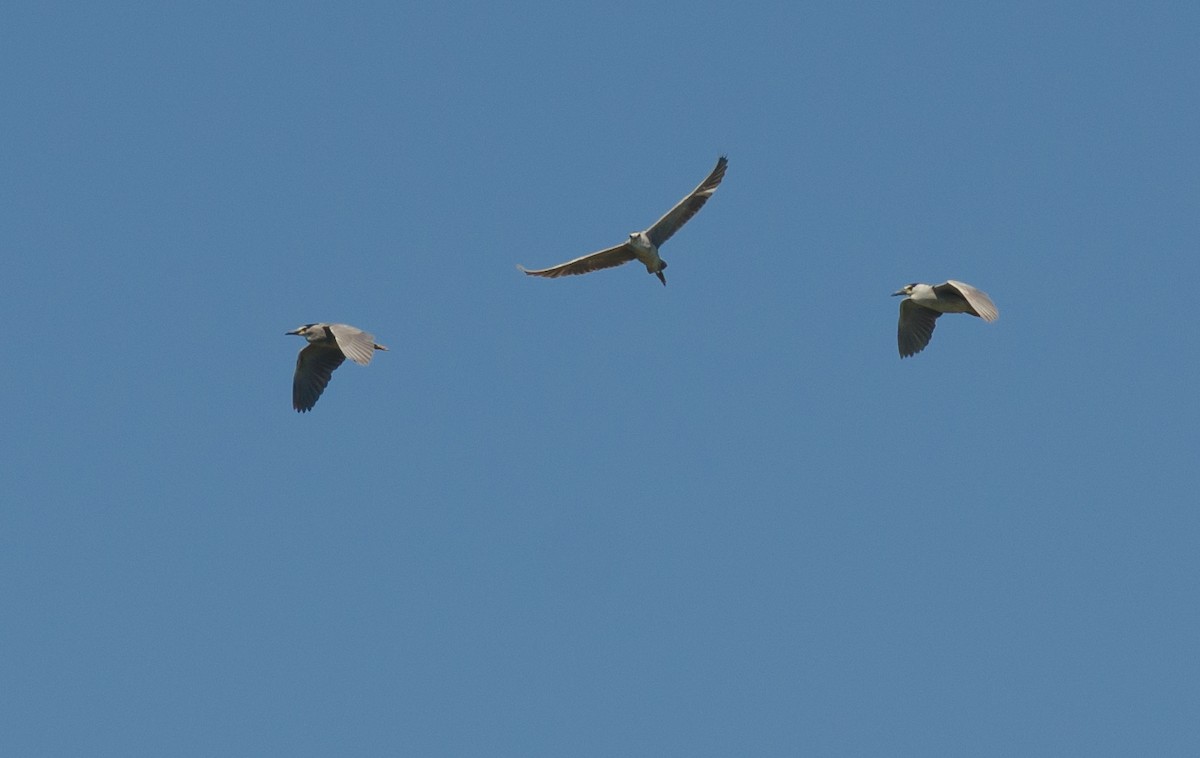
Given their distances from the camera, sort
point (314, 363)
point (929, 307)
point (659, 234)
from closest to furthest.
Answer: point (929, 307) < point (659, 234) < point (314, 363)

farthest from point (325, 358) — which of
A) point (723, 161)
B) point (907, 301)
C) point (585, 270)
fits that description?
point (907, 301)

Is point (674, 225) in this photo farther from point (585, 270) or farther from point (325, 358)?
point (325, 358)

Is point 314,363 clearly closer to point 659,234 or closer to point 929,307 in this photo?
point 659,234

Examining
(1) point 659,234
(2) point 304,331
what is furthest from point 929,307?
(2) point 304,331

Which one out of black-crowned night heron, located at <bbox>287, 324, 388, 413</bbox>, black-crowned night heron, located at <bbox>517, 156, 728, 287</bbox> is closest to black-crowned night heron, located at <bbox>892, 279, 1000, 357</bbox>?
black-crowned night heron, located at <bbox>517, 156, 728, 287</bbox>

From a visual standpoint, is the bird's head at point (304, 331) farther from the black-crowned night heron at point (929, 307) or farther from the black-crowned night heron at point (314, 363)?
the black-crowned night heron at point (929, 307)

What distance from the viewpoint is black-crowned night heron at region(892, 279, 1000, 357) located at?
29812mm

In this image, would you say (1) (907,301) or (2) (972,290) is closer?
(2) (972,290)

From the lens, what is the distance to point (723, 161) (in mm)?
33500

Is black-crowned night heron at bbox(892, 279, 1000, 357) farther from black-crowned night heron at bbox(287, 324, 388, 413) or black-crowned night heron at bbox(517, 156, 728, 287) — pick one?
black-crowned night heron at bbox(287, 324, 388, 413)

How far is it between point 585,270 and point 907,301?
632cm

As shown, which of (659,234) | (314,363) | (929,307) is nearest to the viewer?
(929,307)

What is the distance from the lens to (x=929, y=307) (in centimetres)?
3231

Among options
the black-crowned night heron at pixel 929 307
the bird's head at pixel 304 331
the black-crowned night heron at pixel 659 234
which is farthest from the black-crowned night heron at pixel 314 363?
the black-crowned night heron at pixel 929 307
